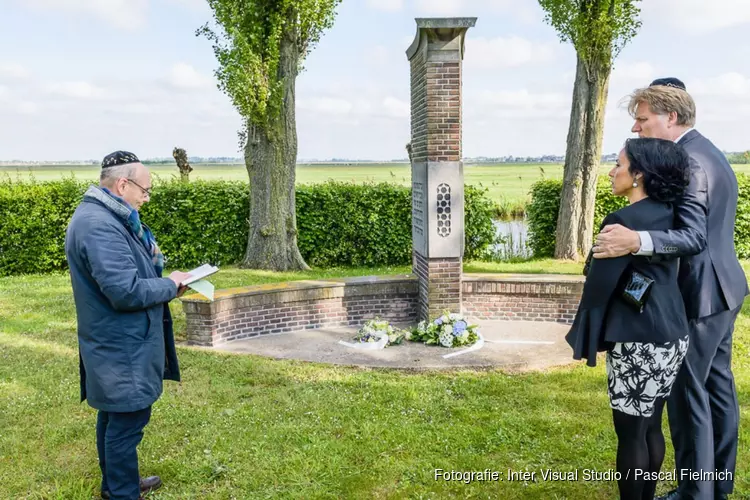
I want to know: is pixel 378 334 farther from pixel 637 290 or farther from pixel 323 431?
pixel 637 290

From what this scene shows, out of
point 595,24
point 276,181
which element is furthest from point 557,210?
point 276,181

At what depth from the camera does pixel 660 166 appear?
2.73 m

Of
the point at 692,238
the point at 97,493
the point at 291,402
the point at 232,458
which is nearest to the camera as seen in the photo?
the point at 692,238

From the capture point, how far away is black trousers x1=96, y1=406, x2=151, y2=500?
126 inches

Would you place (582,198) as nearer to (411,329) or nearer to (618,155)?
(411,329)

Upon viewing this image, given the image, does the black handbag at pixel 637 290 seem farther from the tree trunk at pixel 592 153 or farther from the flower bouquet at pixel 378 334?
the tree trunk at pixel 592 153

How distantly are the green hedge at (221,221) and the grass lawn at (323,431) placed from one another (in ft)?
19.5

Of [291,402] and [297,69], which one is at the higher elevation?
[297,69]

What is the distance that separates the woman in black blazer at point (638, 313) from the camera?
109 inches

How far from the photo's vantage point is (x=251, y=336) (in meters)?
7.05

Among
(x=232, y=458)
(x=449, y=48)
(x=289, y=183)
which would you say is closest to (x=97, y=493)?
(x=232, y=458)

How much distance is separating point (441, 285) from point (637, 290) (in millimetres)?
4317

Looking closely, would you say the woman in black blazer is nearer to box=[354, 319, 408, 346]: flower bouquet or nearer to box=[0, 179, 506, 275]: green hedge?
box=[354, 319, 408, 346]: flower bouquet

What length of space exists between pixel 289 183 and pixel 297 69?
2.05m
